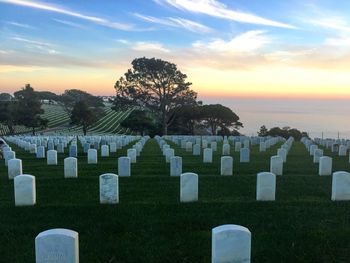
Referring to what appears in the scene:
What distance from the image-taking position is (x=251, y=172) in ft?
48.6

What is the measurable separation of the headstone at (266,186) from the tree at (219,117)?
4618 cm

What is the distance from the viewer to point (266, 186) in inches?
373

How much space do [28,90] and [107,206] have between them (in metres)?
55.6

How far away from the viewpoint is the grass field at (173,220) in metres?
6.11

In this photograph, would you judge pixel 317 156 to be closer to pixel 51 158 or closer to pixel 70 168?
pixel 70 168

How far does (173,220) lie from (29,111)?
174 feet

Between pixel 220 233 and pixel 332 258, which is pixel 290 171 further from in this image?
pixel 220 233

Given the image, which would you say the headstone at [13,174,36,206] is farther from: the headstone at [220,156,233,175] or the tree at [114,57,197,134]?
the tree at [114,57,197,134]

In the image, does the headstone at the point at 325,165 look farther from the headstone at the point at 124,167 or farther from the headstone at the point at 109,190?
the headstone at the point at 109,190

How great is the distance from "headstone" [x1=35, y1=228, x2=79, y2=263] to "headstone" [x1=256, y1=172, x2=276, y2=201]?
5541mm

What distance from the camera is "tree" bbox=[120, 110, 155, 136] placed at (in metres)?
53.3

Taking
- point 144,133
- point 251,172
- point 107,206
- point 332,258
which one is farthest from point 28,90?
point 332,258

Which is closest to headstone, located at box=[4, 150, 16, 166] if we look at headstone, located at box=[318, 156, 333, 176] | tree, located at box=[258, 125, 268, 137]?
headstone, located at box=[318, 156, 333, 176]

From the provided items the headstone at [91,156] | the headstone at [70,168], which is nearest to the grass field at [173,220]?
the headstone at [70,168]
